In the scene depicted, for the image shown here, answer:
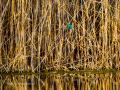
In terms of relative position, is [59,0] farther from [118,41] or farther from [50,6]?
[118,41]

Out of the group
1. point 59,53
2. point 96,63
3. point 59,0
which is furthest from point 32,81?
point 59,0

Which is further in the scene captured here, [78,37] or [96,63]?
[78,37]

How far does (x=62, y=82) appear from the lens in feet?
10.8

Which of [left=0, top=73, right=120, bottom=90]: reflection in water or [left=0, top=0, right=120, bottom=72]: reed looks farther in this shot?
[left=0, top=0, right=120, bottom=72]: reed

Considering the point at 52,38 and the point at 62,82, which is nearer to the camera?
the point at 62,82

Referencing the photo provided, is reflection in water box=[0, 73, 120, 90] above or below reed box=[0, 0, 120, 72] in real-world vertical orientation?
below

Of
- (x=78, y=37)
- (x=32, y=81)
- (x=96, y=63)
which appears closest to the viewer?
(x=32, y=81)

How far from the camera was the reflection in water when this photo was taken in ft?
9.86

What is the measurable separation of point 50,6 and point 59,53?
619mm

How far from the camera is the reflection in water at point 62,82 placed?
301 centimetres

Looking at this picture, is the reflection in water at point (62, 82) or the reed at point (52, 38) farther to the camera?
the reed at point (52, 38)

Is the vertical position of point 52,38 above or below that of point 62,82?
above

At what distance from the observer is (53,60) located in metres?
4.15

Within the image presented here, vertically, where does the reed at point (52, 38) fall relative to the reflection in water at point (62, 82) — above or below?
above
